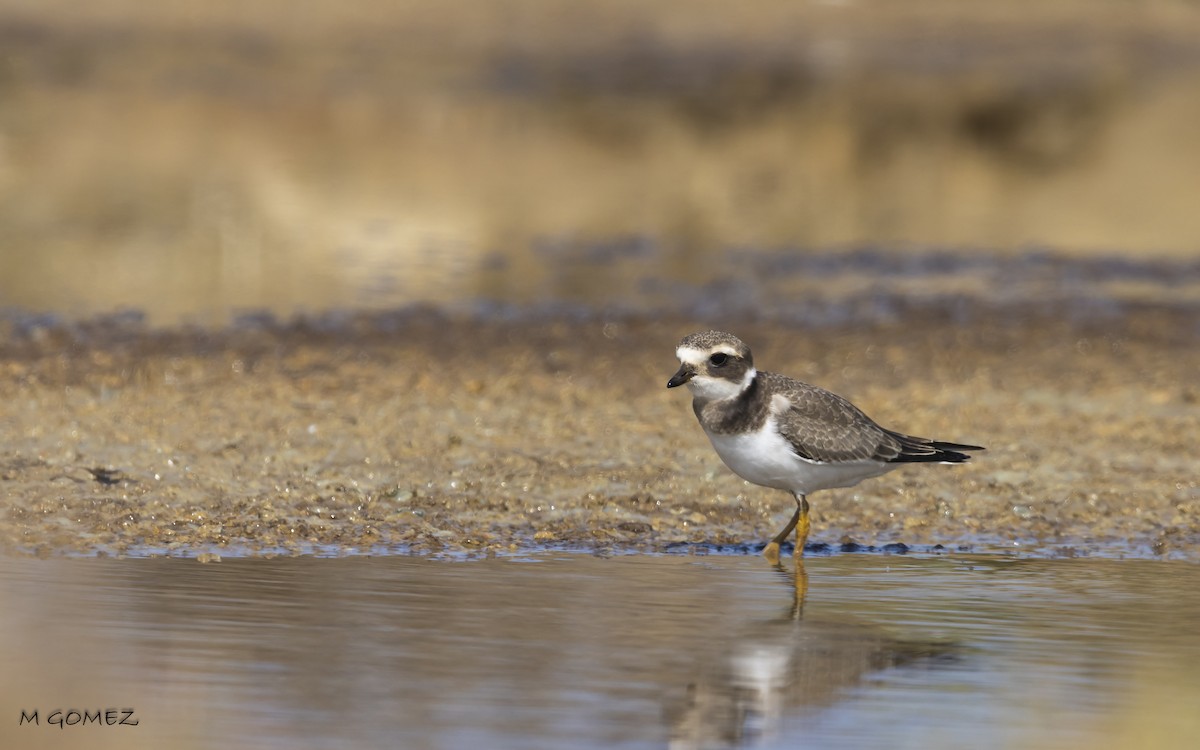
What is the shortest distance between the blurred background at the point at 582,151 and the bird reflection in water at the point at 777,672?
31.5 feet

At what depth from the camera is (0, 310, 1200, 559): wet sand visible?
36.8 ft

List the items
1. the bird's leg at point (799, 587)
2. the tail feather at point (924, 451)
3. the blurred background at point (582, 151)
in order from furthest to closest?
1. the blurred background at point (582, 151)
2. the tail feather at point (924, 451)
3. the bird's leg at point (799, 587)

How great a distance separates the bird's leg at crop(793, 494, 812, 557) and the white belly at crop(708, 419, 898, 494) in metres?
0.07

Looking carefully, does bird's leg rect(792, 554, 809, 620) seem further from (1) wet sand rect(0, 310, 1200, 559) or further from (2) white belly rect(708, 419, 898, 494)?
(1) wet sand rect(0, 310, 1200, 559)

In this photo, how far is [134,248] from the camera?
70.2ft

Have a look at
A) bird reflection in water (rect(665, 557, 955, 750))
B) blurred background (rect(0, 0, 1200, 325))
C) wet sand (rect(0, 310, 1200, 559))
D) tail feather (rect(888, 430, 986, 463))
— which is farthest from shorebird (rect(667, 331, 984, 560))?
blurred background (rect(0, 0, 1200, 325))

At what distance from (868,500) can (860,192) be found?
51.9ft

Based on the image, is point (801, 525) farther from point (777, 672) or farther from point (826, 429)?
point (777, 672)

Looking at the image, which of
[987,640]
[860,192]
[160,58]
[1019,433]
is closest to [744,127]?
[860,192]

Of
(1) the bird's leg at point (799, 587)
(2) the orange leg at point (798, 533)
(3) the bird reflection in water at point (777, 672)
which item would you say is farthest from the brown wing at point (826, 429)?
(3) the bird reflection in water at point (777, 672)

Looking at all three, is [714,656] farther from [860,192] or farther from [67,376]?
[860,192]

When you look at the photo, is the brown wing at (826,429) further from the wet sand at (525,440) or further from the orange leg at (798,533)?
the wet sand at (525,440)

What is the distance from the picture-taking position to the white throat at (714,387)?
10609 mm

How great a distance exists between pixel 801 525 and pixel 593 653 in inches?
111
